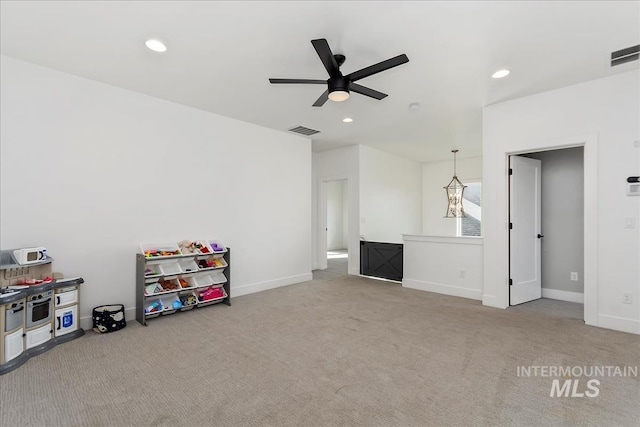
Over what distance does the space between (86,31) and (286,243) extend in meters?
3.91

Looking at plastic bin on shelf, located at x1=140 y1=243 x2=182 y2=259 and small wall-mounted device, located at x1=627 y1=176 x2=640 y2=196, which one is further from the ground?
small wall-mounted device, located at x1=627 y1=176 x2=640 y2=196

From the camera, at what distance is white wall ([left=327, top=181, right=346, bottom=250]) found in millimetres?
11383

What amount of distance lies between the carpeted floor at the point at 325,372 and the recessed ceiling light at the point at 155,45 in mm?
2813

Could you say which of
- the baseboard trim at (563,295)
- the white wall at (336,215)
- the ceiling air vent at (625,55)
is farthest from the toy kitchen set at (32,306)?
the white wall at (336,215)

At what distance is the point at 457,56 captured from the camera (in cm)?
293

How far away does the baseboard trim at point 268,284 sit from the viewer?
478 cm

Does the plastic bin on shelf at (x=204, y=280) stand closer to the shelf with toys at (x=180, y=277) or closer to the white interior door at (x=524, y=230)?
the shelf with toys at (x=180, y=277)

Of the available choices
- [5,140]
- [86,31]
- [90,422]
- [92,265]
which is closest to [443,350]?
[90,422]

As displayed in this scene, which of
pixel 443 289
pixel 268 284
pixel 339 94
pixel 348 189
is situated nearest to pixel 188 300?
pixel 268 284

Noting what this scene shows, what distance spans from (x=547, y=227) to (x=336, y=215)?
7443 millimetres

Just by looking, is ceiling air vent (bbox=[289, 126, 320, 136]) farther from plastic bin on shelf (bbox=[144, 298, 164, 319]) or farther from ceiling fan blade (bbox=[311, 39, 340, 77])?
plastic bin on shelf (bbox=[144, 298, 164, 319])

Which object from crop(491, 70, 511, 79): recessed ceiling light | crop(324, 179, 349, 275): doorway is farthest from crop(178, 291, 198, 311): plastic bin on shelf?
crop(324, 179, 349, 275): doorway

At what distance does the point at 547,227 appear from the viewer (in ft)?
15.8

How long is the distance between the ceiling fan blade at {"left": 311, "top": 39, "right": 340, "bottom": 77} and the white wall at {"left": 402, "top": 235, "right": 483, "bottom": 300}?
11.0 ft
